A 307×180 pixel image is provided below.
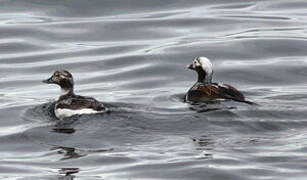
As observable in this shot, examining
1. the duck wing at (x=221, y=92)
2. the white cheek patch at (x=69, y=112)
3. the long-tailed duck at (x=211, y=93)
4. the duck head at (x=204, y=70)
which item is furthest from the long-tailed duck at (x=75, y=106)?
the duck head at (x=204, y=70)

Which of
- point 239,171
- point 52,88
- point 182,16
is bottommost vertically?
point 239,171

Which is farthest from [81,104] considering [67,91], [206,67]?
[206,67]

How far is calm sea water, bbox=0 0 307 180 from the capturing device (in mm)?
18156

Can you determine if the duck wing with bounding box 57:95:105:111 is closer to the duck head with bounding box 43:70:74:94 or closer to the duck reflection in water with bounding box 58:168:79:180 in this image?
the duck head with bounding box 43:70:74:94

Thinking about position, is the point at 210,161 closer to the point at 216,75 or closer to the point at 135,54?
the point at 216,75

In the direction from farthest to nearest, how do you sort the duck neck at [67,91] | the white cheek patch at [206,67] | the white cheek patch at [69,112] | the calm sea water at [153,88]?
the white cheek patch at [206,67]
the duck neck at [67,91]
the white cheek patch at [69,112]
the calm sea water at [153,88]

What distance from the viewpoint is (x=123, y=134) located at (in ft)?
65.8

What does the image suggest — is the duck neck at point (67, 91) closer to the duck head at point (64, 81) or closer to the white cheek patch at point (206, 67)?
the duck head at point (64, 81)

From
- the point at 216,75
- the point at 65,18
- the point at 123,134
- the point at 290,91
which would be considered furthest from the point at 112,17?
the point at 123,134

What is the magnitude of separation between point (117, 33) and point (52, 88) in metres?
7.35

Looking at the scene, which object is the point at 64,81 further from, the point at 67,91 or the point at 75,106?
the point at 75,106

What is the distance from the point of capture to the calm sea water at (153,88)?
18156 mm

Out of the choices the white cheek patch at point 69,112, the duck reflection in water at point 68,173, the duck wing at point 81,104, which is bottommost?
the duck reflection in water at point 68,173

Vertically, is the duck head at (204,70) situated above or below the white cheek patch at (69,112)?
above
